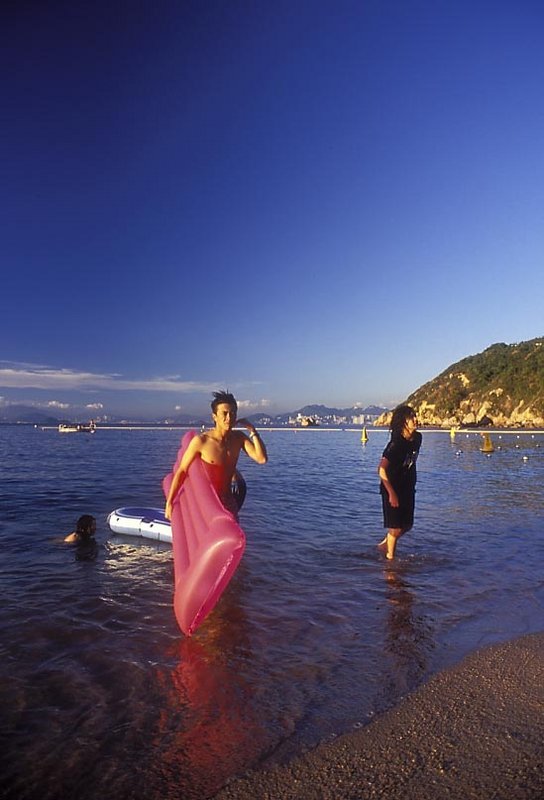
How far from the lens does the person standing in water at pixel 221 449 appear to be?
5.61 meters

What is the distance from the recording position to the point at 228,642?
453 cm

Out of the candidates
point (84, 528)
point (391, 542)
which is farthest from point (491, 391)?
point (84, 528)

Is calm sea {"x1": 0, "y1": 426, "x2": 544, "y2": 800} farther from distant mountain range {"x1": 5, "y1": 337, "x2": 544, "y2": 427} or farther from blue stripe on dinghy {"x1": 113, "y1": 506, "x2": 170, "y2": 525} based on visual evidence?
distant mountain range {"x1": 5, "y1": 337, "x2": 544, "y2": 427}

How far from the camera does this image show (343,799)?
239 cm

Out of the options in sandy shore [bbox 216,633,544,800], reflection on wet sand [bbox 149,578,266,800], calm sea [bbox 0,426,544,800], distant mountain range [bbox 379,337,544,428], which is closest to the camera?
sandy shore [bbox 216,633,544,800]

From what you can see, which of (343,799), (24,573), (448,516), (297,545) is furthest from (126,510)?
(343,799)

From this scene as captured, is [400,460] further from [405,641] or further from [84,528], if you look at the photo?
[84,528]

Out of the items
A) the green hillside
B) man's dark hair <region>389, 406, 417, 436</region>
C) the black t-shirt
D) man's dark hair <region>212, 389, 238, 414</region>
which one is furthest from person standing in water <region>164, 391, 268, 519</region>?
the green hillside

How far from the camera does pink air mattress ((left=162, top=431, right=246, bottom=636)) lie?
4.07m

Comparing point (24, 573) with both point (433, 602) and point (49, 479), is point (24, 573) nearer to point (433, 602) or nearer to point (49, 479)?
point (433, 602)

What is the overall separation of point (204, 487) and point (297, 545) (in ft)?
12.5

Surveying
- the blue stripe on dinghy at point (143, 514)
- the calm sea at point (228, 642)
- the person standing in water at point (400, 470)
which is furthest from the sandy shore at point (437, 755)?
the blue stripe on dinghy at point (143, 514)

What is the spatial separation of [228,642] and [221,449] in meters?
2.06

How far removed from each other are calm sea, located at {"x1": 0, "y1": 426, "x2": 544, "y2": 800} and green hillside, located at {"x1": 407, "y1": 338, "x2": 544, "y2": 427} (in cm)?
7971
